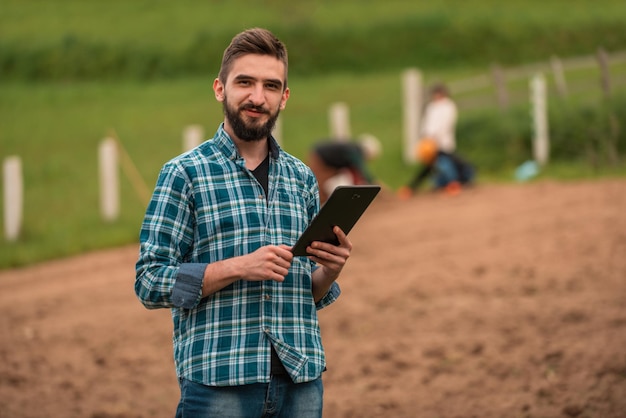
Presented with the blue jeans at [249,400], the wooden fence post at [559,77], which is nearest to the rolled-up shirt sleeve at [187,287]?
the blue jeans at [249,400]

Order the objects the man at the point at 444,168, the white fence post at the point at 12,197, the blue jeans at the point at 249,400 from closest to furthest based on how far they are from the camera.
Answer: the blue jeans at the point at 249,400 → the white fence post at the point at 12,197 → the man at the point at 444,168

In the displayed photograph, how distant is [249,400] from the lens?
3.33 metres

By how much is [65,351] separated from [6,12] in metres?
30.4

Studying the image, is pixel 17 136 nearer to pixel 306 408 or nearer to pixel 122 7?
pixel 122 7

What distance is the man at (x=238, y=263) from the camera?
3.27 m

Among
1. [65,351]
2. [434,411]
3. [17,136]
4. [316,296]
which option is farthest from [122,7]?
[316,296]

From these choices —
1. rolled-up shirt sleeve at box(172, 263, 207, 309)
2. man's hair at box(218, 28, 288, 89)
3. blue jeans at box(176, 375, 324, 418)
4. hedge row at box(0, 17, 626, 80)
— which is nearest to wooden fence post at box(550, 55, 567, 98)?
hedge row at box(0, 17, 626, 80)

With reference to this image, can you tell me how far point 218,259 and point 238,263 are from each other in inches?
6.3

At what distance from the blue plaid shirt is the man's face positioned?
83 mm

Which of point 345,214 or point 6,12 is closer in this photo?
point 345,214

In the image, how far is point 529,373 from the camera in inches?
276

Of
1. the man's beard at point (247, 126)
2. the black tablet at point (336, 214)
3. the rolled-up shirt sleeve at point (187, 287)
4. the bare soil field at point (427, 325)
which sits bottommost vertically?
the bare soil field at point (427, 325)

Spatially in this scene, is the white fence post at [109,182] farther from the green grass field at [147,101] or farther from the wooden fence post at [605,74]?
the wooden fence post at [605,74]

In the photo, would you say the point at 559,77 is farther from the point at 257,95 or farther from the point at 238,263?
the point at 238,263
